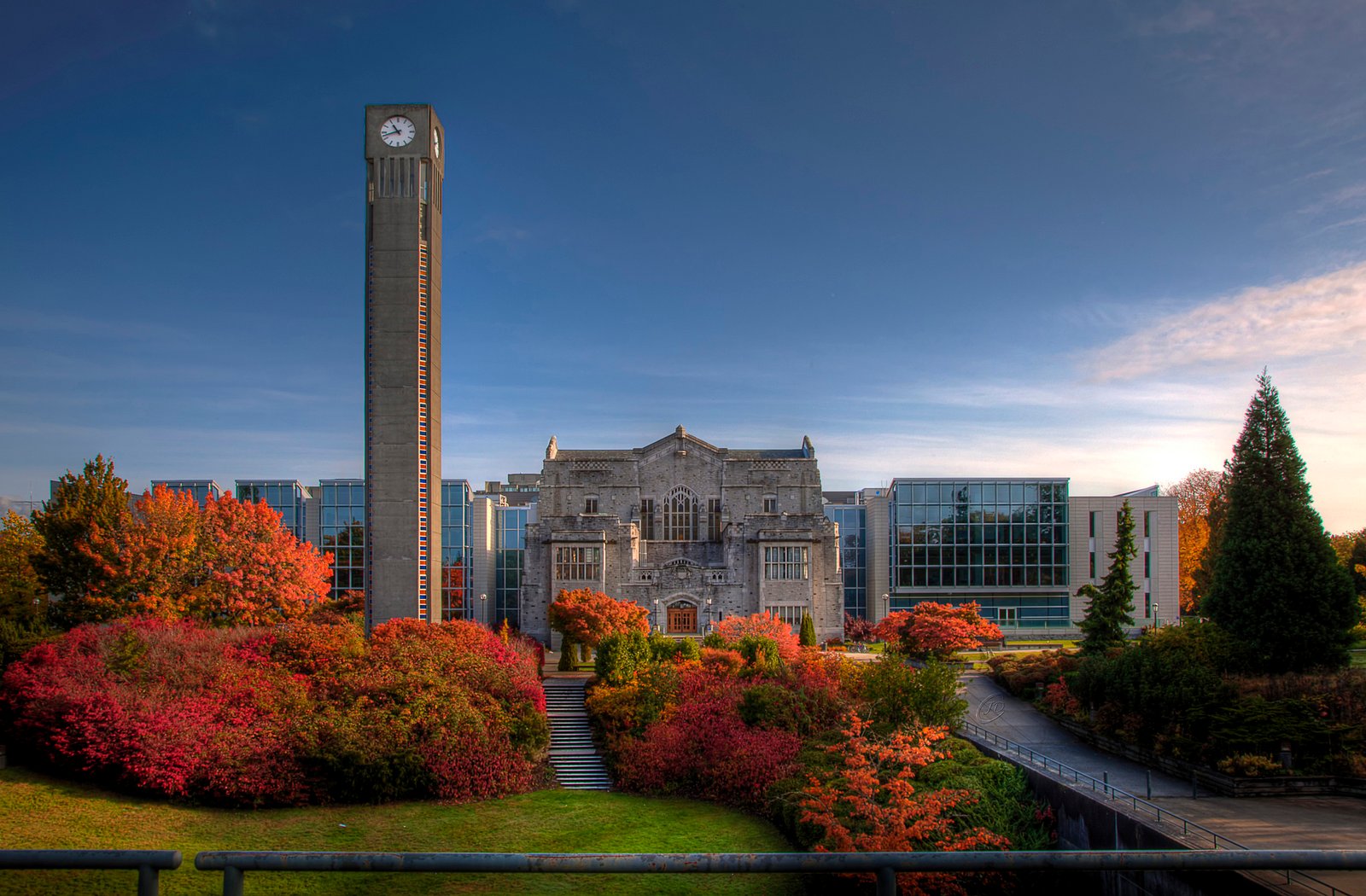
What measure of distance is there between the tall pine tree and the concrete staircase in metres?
23.1

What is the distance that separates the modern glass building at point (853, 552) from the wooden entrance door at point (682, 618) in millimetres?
18464

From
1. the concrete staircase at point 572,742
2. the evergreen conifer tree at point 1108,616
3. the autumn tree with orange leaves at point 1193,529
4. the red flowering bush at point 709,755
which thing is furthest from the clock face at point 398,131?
the autumn tree with orange leaves at point 1193,529

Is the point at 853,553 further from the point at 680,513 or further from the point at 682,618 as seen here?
the point at 682,618

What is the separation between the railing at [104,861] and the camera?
3100 millimetres

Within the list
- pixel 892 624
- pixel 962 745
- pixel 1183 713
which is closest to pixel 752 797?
pixel 962 745

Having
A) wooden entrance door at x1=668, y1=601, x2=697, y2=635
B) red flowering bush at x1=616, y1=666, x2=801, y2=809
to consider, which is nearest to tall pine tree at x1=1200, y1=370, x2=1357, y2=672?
red flowering bush at x1=616, y1=666, x2=801, y2=809

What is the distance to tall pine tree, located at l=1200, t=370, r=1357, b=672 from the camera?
27.2 m

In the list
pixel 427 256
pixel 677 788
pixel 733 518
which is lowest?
pixel 677 788

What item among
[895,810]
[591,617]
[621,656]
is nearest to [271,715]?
[621,656]

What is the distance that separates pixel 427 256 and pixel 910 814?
97.3ft

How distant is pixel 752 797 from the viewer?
2533 cm

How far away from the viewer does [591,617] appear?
134 ft

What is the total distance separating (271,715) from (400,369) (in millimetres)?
15323

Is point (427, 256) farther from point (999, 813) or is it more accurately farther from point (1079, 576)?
point (1079, 576)
